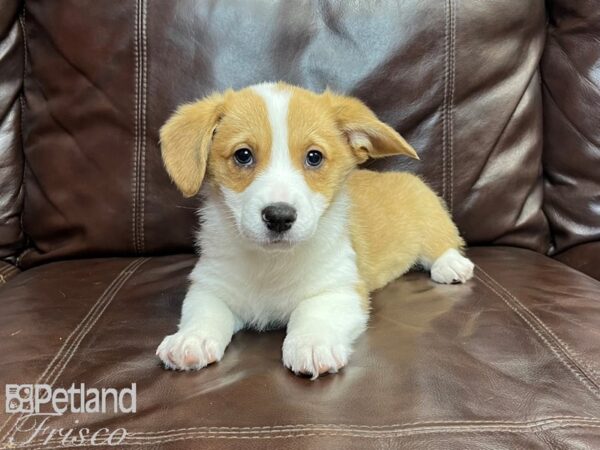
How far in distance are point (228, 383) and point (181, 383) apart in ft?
0.30

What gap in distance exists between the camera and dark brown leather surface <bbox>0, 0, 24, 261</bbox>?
191cm

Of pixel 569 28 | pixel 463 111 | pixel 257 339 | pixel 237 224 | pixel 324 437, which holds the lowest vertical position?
pixel 257 339

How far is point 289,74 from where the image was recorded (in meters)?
1.90

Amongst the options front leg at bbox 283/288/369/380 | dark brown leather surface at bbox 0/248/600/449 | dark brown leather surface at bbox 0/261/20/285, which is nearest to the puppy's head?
front leg at bbox 283/288/369/380

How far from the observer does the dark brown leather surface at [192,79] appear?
1878 mm

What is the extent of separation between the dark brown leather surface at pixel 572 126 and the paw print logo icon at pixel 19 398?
154 cm

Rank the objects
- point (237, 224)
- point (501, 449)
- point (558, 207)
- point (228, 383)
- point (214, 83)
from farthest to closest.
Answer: point (558, 207) < point (214, 83) < point (237, 224) < point (228, 383) < point (501, 449)

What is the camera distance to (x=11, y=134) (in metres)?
1.93

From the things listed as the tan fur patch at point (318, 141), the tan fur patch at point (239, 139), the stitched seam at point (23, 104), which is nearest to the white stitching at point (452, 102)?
the tan fur patch at point (318, 141)

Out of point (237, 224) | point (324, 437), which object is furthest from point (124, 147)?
point (324, 437)

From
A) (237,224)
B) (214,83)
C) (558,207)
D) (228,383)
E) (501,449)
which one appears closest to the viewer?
(501,449)

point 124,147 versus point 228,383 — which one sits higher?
point 124,147

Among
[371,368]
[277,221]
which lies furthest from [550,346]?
[277,221]

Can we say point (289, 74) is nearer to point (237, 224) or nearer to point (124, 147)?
point (124, 147)
